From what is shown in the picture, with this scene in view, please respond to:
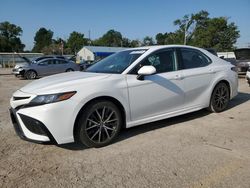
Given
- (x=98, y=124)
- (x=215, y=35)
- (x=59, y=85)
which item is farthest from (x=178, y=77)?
(x=215, y=35)

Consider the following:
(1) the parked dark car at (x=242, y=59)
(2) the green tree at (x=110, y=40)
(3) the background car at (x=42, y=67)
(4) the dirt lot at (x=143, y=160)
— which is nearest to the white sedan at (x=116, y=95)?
(4) the dirt lot at (x=143, y=160)

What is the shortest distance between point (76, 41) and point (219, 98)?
9464cm

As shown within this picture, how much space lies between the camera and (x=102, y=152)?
3883 mm

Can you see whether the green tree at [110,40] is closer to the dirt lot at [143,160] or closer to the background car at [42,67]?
the background car at [42,67]

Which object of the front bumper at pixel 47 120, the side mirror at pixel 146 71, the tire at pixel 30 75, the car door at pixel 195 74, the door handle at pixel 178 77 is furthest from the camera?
the tire at pixel 30 75

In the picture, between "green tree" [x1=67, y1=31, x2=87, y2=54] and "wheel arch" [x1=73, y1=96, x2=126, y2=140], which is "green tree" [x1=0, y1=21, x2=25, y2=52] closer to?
"green tree" [x1=67, y1=31, x2=87, y2=54]

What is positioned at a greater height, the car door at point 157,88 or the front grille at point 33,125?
the car door at point 157,88

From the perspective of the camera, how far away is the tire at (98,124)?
387 centimetres

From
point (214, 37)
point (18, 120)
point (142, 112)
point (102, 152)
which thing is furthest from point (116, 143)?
point (214, 37)

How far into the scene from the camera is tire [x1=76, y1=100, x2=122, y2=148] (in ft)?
12.7

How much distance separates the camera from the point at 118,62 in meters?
4.88

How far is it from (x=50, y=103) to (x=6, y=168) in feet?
3.24

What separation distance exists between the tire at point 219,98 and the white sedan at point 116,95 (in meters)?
0.03

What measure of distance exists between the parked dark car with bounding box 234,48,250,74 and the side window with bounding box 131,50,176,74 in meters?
10.9
